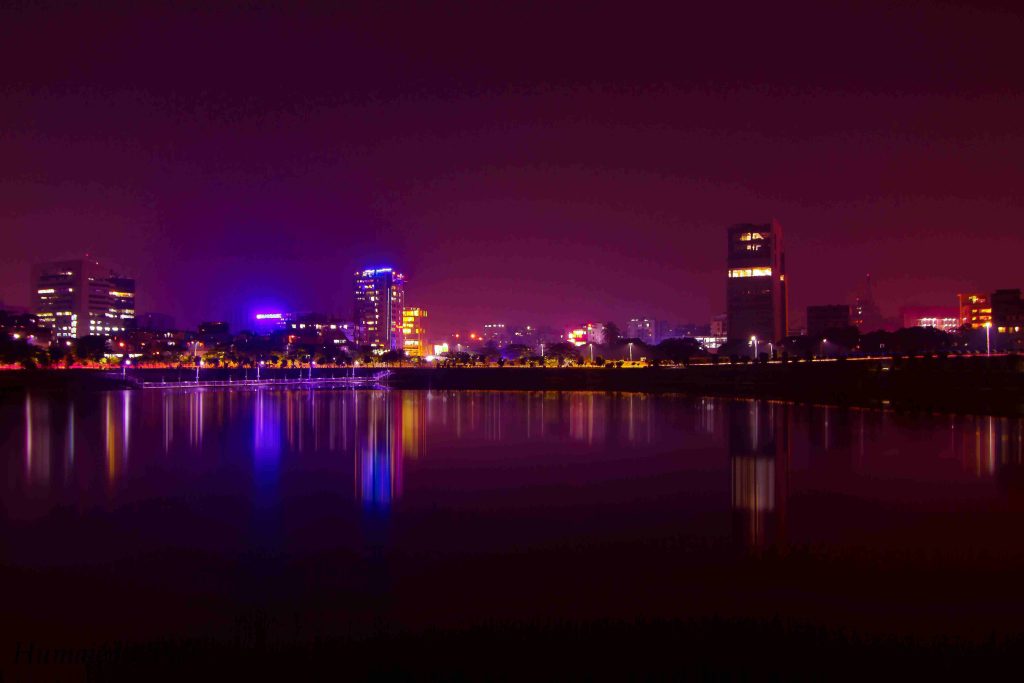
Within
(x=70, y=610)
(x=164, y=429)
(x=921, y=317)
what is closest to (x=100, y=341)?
(x=164, y=429)

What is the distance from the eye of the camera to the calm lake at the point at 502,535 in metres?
5.80

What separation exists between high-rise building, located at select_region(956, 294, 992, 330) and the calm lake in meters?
128

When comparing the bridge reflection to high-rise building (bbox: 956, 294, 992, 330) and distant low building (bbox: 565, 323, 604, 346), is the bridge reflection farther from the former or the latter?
high-rise building (bbox: 956, 294, 992, 330)

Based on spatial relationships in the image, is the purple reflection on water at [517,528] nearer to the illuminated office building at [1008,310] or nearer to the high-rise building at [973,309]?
the illuminated office building at [1008,310]

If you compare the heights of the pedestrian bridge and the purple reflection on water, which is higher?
the purple reflection on water

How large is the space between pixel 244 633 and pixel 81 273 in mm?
135357

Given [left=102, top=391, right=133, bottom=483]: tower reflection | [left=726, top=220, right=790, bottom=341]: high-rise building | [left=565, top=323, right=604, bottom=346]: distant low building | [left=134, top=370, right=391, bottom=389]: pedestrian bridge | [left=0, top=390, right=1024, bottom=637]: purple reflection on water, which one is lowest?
[left=134, top=370, right=391, bottom=389]: pedestrian bridge

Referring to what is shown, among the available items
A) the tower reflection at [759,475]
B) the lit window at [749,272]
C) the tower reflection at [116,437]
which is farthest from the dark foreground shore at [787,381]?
the lit window at [749,272]

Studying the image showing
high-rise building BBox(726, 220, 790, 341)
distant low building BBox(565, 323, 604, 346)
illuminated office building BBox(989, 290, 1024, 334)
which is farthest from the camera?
distant low building BBox(565, 323, 604, 346)

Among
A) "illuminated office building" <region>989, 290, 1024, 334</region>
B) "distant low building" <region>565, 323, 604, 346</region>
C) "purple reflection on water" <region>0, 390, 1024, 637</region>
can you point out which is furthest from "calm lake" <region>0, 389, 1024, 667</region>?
"distant low building" <region>565, 323, 604, 346</region>

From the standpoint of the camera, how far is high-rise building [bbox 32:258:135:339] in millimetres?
123438

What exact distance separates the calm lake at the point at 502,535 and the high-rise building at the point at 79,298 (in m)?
121

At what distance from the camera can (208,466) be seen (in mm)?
13359

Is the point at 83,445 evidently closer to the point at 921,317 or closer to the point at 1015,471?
the point at 1015,471
